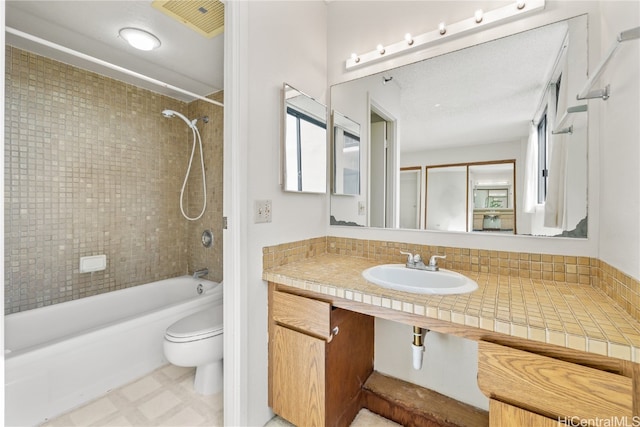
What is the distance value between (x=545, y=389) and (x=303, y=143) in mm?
1412

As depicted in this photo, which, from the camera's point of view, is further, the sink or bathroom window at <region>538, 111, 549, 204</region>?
bathroom window at <region>538, 111, 549, 204</region>

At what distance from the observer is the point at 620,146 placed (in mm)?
883

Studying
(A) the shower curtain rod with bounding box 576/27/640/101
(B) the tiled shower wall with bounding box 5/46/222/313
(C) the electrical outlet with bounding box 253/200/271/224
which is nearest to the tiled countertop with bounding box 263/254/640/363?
(C) the electrical outlet with bounding box 253/200/271/224

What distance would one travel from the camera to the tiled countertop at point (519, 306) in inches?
27.3

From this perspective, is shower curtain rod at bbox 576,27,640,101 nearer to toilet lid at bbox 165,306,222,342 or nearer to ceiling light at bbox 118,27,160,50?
toilet lid at bbox 165,306,222,342

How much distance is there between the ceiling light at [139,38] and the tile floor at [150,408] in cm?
227

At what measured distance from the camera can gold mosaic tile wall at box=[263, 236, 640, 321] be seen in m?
0.89

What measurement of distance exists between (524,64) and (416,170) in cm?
66

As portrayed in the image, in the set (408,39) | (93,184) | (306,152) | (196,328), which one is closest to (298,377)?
(196,328)

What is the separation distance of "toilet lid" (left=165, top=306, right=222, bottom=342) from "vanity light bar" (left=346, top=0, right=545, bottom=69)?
1.83m

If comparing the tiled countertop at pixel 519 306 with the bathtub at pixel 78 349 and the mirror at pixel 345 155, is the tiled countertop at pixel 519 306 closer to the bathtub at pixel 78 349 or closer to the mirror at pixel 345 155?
the mirror at pixel 345 155

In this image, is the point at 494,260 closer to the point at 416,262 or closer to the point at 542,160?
the point at 416,262

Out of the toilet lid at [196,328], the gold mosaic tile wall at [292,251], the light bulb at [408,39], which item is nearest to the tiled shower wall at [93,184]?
the toilet lid at [196,328]

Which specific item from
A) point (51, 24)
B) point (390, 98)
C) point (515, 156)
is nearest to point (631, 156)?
point (515, 156)
